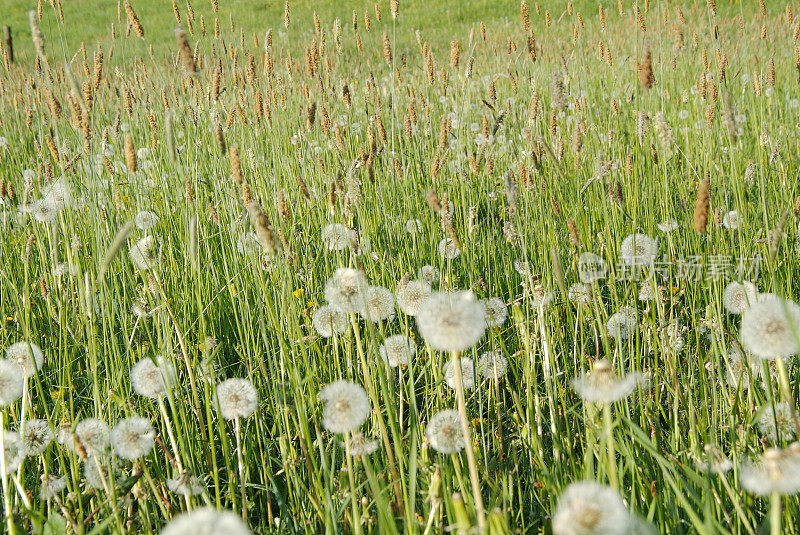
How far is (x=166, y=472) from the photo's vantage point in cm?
145

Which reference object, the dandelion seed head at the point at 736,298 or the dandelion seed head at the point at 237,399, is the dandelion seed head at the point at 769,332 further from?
the dandelion seed head at the point at 237,399

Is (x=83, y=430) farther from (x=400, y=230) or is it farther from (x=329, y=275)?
(x=400, y=230)

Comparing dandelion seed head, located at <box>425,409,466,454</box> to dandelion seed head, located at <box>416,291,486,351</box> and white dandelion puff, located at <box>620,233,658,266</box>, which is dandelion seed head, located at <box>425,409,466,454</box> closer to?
dandelion seed head, located at <box>416,291,486,351</box>

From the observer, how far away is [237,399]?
1.26 m

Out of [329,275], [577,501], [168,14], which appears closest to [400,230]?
[329,275]

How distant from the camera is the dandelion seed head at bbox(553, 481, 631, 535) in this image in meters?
0.56

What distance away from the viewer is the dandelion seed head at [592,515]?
0.56m

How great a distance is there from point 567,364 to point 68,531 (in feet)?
3.97

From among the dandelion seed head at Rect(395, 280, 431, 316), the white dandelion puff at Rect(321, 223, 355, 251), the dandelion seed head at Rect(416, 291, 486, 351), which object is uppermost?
the dandelion seed head at Rect(416, 291, 486, 351)

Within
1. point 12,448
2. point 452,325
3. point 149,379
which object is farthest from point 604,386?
point 12,448

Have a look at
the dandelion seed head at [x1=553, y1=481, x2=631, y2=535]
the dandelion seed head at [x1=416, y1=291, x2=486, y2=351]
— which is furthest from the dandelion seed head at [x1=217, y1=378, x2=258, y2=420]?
the dandelion seed head at [x1=553, y1=481, x2=631, y2=535]

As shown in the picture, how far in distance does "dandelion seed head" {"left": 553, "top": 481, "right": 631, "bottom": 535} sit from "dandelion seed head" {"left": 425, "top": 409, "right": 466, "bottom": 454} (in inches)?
20.0

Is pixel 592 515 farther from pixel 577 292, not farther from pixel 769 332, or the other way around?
pixel 577 292

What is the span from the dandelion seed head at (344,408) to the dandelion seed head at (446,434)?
0.14 m
